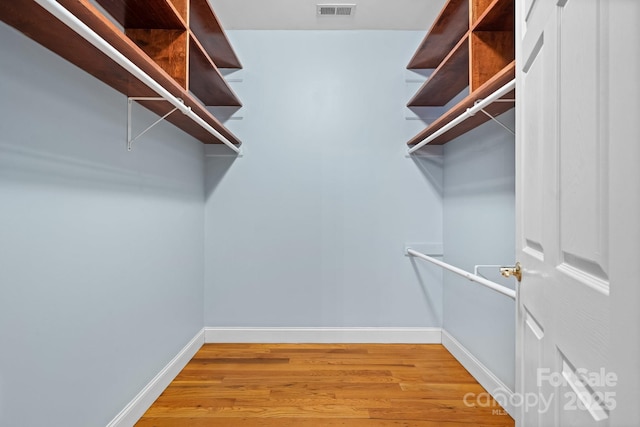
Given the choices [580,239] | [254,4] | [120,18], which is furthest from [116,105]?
[580,239]

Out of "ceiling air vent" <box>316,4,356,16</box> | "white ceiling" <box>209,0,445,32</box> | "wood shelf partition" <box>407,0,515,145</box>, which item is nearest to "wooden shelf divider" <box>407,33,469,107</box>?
"wood shelf partition" <box>407,0,515,145</box>

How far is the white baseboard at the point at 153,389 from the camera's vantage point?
1.55 meters

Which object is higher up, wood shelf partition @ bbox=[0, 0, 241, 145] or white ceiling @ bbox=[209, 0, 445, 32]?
white ceiling @ bbox=[209, 0, 445, 32]

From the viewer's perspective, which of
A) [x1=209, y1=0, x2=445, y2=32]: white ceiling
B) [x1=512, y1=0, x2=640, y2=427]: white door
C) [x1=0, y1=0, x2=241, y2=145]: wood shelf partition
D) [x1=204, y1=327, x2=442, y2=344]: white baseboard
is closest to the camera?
[x1=512, y1=0, x2=640, y2=427]: white door

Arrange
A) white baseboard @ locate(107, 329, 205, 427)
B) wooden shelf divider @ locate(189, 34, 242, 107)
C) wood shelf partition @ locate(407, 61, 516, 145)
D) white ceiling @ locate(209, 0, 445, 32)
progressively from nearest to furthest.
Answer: wood shelf partition @ locate(407, 61, 516, 145) < white baseboard @ locate(107, 329, 205, 427) < wooden shelf divider @ locate(189, 34, 242, 107) < white ceiling @ locate(209, 0, 445, 32)

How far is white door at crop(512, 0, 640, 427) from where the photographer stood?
48 cm

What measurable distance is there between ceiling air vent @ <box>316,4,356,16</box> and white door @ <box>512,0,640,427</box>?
171 centimetres

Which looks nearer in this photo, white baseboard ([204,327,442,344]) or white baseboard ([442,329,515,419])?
white baseboard ([442,329,515,419])

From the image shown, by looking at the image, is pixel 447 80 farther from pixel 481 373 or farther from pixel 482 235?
pixel 481 373

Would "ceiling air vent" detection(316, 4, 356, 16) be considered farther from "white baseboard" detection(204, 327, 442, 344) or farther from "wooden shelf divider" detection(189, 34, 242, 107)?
"white baseboard" detection(204, 327, 442, 344)

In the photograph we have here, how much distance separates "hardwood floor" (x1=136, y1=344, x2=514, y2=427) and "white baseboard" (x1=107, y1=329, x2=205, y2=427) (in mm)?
36

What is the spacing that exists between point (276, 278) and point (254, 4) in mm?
1955

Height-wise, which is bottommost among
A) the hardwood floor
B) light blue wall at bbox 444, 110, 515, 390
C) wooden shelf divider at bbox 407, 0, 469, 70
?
the hardwood floor

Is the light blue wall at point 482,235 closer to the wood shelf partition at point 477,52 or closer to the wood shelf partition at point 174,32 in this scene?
the wood shelf partition at point 477,52
